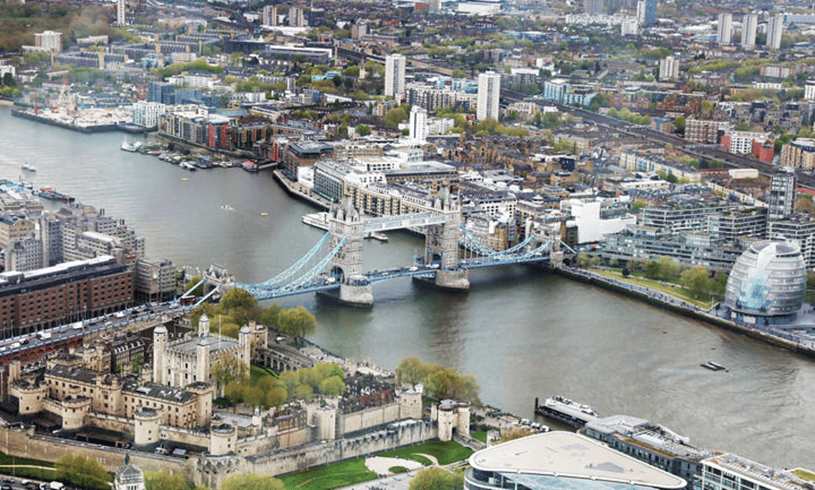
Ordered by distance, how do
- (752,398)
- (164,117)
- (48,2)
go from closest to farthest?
(752,398) < (164,117) < (48,2)

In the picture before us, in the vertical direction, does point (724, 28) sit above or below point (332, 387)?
above

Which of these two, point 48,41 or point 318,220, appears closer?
point 318,220

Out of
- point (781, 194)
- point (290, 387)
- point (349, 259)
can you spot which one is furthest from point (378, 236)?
point (290, 387)

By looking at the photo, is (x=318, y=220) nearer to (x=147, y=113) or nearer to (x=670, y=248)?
(x=670, y=248)

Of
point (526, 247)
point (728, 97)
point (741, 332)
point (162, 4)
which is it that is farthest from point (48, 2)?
point (741, 332)

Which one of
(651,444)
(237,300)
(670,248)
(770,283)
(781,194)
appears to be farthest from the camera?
(781,194)

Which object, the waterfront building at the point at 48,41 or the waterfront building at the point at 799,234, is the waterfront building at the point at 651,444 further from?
the waterfront building at the point at 48,41

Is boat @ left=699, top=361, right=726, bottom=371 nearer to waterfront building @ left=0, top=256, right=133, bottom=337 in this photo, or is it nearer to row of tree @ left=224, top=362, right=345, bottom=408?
row of tree @ left=224, top=362, right=345, bottom=408

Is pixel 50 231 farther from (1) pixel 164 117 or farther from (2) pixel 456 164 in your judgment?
(1) pixel 164 117
